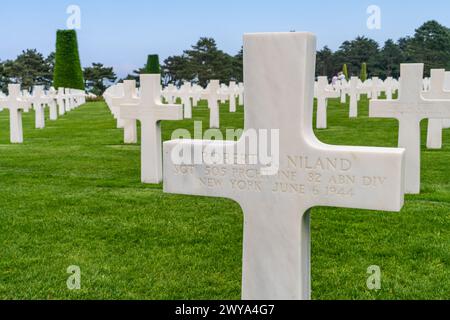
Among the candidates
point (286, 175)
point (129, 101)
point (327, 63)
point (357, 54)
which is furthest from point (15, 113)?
point (327, 63)

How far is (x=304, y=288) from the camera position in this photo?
2.95m

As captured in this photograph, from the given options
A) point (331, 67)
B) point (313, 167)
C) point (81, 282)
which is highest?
point (331, 67)

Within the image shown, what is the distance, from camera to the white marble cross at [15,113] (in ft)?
39.8

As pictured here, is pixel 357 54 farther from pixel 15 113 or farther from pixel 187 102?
pixel 15 113

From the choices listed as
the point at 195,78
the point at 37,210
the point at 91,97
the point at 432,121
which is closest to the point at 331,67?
the point at 195,78

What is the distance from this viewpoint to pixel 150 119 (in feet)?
23.9

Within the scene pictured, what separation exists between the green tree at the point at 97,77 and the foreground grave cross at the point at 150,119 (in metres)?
48.2

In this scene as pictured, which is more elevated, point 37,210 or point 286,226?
point 286,226

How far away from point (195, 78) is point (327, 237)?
50463mm

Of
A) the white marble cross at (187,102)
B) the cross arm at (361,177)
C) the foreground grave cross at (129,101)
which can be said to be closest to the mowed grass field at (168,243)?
the cross arm at (361,177)

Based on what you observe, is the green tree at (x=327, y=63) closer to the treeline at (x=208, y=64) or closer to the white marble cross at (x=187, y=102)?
the treeline at (x=208, y=64)

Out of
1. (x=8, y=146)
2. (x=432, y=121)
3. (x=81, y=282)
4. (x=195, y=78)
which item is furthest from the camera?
(x=195, y=78)

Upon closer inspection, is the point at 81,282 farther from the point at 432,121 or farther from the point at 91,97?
the point at 91,97

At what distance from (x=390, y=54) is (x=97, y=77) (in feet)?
92.7
